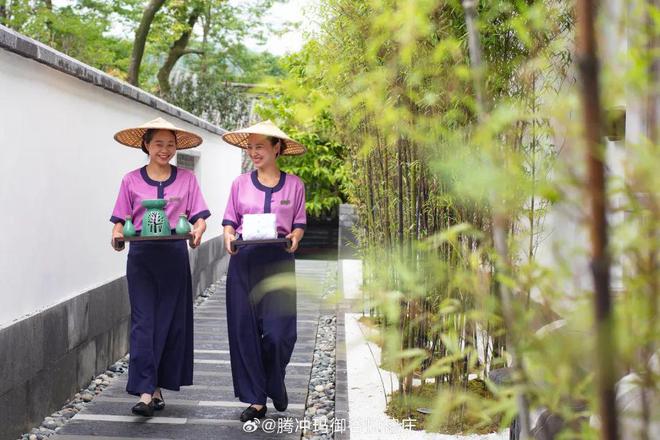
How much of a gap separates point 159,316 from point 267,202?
92 cm

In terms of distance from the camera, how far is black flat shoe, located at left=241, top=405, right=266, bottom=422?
13.5 ft

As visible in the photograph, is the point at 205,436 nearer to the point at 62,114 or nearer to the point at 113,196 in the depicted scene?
the point at 62,114

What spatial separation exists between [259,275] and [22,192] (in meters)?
1.30

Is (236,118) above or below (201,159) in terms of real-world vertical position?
above

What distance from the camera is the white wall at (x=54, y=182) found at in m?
3.79

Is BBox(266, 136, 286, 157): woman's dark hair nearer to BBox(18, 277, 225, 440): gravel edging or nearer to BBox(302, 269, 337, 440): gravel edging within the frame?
BBox(302, 269, 337, 440): gravel edging

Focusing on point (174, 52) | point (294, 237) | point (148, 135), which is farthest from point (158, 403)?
point (174, 52)

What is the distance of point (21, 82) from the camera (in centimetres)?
391

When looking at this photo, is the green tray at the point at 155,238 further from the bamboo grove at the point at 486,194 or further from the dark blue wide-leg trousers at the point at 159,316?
the bamboo grove at the point at 486,194

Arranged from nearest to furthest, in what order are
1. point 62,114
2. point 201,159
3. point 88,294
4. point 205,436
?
point 205,436 → point 62,114 → point 88,294 → point 201,159

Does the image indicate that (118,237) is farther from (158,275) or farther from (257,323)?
(257,323)

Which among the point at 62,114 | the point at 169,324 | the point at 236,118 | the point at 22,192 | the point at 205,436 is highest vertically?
the point at 236,118

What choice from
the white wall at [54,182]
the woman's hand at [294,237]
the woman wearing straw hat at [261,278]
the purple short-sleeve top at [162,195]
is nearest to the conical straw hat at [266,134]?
the woman wearing straw hat at [261,278]

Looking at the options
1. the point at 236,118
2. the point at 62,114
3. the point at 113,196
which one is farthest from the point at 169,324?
the point at 236,118
